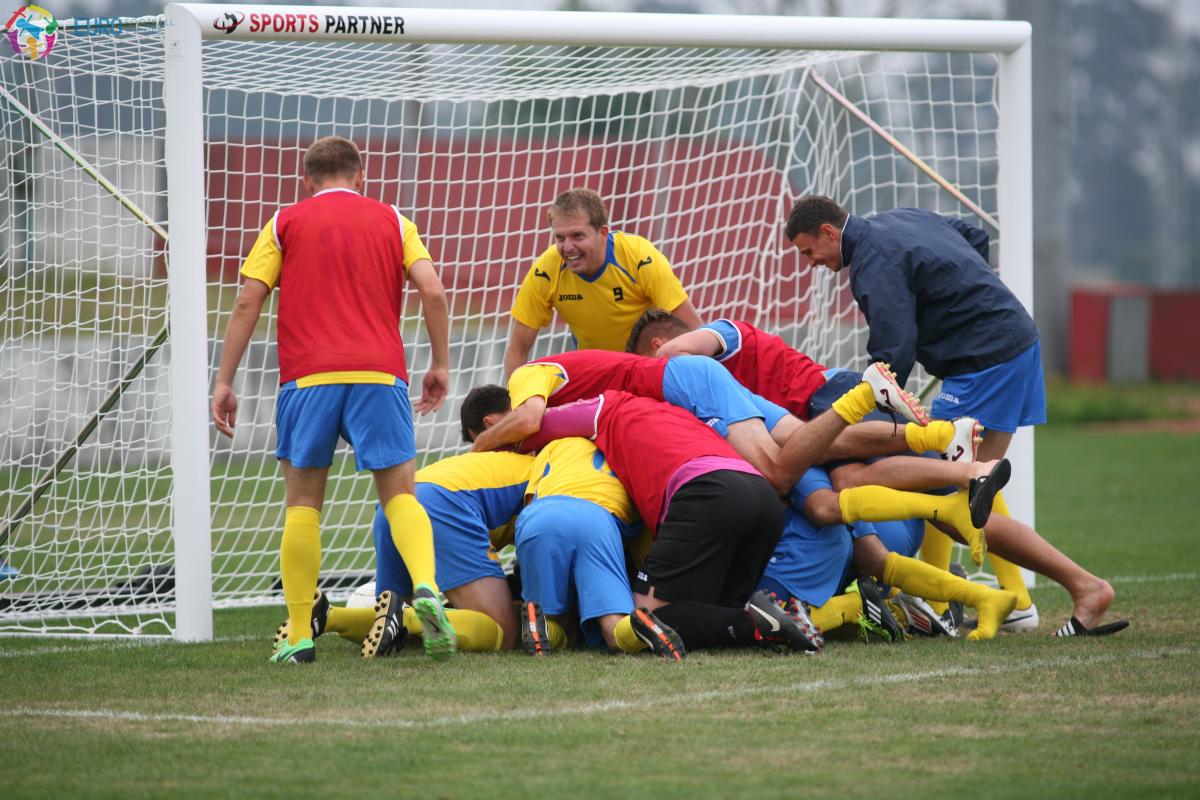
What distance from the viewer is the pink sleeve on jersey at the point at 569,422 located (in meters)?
6.16

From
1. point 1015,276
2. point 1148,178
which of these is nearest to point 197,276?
point 1015,276

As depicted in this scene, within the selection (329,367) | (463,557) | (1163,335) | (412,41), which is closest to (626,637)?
(463,557)

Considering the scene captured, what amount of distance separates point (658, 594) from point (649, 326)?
1622 mm

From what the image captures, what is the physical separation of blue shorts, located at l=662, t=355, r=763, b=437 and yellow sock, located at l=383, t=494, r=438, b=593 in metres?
1.25

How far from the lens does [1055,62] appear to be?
21609 millimetres

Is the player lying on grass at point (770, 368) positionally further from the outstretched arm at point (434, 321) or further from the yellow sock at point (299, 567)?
the yellow sock at point (299, 567)

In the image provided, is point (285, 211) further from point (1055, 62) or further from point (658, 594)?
point (1055, 62)

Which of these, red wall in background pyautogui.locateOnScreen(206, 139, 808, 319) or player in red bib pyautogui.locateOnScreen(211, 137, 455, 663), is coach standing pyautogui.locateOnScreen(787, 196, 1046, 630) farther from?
red wall in background pyautogui.locateOnScreen(206, 139, 808, 319)

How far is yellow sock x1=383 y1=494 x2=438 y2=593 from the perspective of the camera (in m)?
5.42

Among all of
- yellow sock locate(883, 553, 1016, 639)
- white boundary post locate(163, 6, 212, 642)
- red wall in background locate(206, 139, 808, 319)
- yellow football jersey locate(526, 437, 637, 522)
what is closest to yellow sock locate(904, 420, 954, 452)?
yellow sock locate(883, 553, 1016, 639)

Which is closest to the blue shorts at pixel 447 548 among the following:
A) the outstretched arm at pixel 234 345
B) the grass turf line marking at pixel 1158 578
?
the outstretched arm at pixel 234 345

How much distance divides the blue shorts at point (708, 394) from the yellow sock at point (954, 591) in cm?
88

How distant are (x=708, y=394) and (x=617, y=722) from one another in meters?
2.10

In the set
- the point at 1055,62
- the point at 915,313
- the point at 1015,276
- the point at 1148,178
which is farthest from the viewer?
the point at 1148,178
